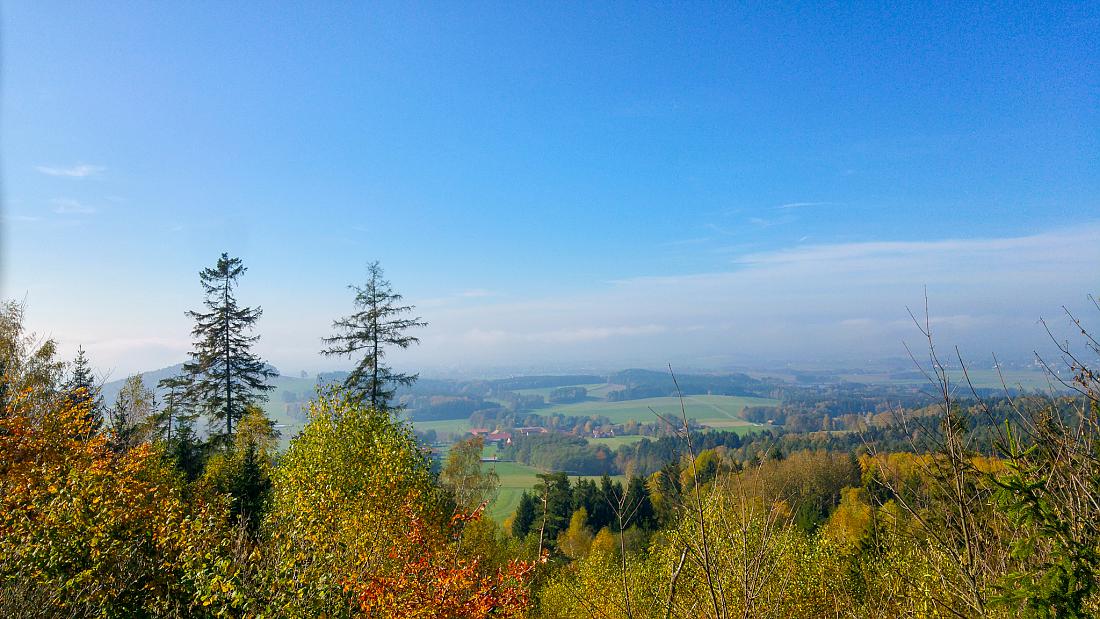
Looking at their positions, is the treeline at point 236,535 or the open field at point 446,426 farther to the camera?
the open field at point 446,426

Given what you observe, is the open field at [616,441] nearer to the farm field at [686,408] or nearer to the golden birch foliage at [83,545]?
the farm field at [686,408]

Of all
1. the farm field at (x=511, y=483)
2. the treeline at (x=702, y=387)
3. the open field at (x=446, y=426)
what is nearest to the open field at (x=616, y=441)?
the farm field at (x=511, y=483)

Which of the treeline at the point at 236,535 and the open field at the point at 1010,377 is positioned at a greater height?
the open field at the point at 1010,377

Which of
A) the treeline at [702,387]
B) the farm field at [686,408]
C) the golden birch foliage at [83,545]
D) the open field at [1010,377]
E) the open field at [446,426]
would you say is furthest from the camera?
the treeline at [702,387]

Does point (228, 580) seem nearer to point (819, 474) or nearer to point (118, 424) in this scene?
point (118, 424)

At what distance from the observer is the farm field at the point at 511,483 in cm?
6434

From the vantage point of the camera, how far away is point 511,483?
7956 centimetres

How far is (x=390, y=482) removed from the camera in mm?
14727

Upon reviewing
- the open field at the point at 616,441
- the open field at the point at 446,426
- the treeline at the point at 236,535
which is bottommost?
the open field at the point at 616,441

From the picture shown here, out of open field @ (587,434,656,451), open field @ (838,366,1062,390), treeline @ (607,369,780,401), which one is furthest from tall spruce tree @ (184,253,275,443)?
treeline @ (607,369,780,401)

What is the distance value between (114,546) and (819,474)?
55100 millimetres

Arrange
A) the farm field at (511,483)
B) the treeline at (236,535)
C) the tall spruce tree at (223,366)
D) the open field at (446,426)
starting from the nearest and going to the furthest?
the treeline at (236,535) < the tall spruce tree at (223,366) < the farm field at (511,483) < the open field at (446,426)

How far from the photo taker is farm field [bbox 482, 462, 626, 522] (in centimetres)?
6434

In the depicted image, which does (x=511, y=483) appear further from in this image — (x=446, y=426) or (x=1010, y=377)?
(x=1010, y=377)
